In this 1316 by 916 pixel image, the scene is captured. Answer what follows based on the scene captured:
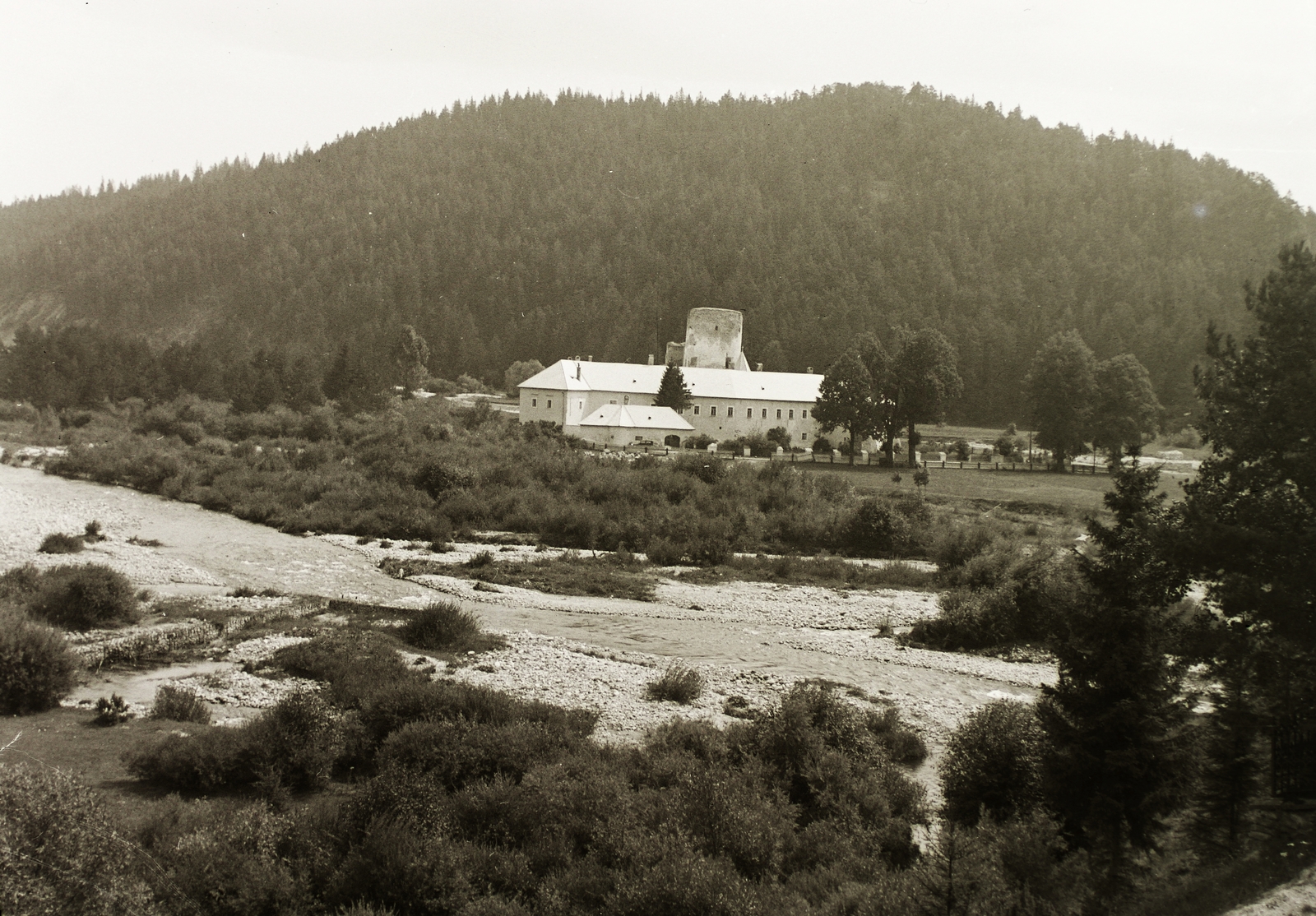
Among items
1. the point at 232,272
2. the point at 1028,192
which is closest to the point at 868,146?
the point at 1028,192

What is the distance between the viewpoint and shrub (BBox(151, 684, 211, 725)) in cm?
1265

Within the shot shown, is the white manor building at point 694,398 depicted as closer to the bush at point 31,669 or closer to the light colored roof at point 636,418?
the light colored roof at point 636,418

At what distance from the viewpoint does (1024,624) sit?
20562 mm

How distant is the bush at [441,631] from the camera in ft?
57.8

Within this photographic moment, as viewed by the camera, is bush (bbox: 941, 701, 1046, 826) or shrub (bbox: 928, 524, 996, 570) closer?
bush (bbox: 941, 701, 1046, 826)

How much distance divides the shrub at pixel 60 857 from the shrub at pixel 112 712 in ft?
15.0

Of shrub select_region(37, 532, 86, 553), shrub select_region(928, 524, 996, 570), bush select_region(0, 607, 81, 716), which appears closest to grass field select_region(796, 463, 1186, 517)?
shrub select_region(928, 524, 996, 570)

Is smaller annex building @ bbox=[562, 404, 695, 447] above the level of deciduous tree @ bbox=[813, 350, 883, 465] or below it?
below

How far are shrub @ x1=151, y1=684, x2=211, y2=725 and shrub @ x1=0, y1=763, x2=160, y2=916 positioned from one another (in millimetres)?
4652

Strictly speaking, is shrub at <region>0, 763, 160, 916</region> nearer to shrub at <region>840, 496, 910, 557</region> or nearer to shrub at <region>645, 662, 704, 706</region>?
shrub at <region>645, 662, 704, 706</region>

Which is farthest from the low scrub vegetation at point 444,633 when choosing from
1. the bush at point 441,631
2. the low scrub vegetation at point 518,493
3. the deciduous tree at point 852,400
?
the deciduous tree at point 852,400

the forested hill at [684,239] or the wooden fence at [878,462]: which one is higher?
the forested hill at [684,239]

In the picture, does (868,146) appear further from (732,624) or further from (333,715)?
(333,715)

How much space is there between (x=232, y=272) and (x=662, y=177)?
67.4m
